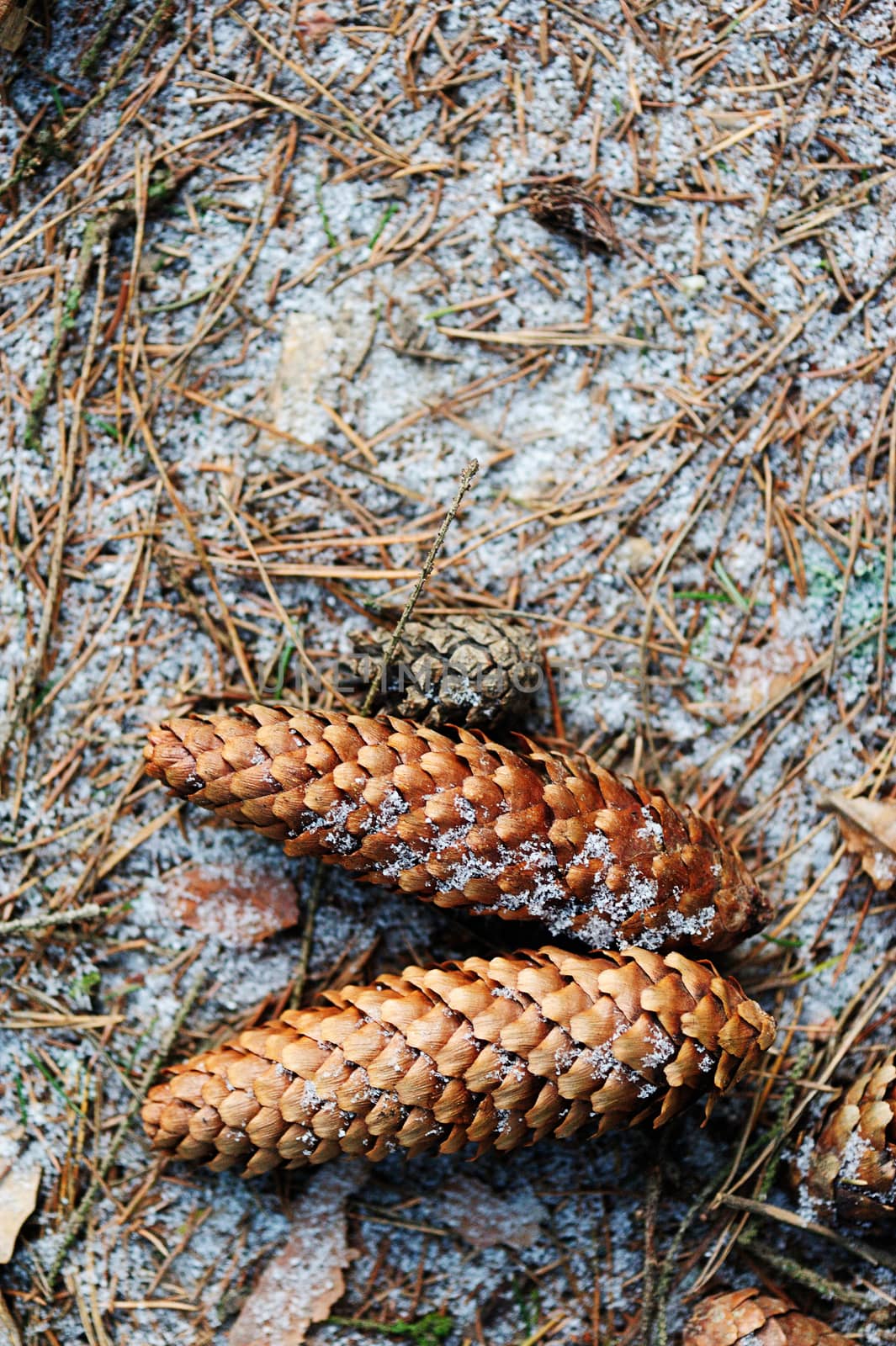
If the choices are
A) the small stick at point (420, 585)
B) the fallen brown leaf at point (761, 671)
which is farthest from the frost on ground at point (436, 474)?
the small stick at point (420, 585)

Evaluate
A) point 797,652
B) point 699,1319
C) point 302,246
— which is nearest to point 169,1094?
point 699,1319

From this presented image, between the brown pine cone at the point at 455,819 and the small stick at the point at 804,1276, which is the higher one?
the brown pine cone at the point at 455,819

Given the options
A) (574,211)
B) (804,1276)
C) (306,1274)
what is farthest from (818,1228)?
(574,211)

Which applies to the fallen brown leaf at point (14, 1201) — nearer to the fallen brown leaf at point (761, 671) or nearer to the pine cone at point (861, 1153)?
the pine cone at point (861, 1153)

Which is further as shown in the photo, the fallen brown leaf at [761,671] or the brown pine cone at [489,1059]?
the fallen brown leaf at [761,671]

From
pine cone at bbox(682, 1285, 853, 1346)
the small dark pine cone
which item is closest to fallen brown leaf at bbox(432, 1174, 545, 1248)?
pine cone at bbox(682, 1285, 853, 1346)

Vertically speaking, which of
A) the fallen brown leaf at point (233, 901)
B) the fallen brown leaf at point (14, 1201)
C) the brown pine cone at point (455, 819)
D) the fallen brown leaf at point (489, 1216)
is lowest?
the fallen brown leaf at point (14, 1201)

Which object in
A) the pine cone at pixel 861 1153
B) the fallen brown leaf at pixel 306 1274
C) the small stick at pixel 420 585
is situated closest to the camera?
the small stick at pixel 420 585
